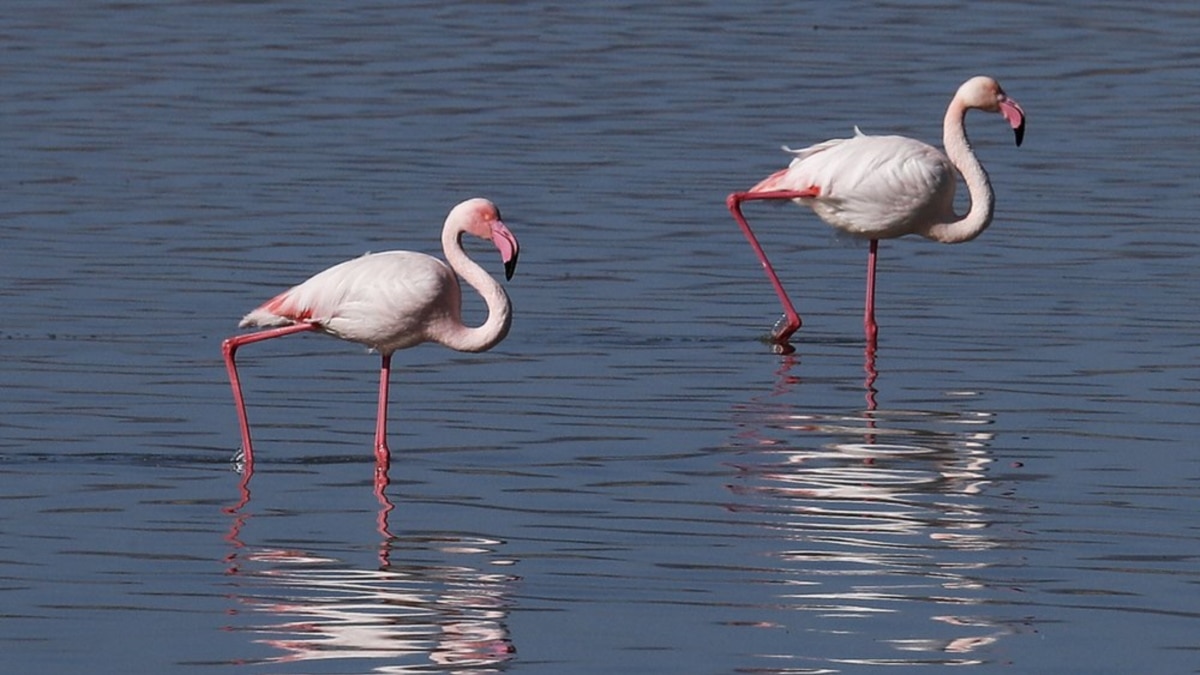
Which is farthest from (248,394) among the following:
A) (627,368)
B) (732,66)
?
(732,66)

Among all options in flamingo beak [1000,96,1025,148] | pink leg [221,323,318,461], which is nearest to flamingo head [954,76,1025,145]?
flamingo beak [1000,96,1025,148]

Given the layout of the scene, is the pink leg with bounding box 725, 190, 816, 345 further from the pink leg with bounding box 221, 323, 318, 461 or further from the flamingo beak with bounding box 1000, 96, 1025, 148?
the pink leg with bounding box 221, 323, 318, 461

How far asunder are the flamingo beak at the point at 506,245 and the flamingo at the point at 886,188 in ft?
8.91

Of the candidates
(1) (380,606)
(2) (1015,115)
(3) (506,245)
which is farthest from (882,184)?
(1) (380,606)

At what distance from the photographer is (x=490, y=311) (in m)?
8.73

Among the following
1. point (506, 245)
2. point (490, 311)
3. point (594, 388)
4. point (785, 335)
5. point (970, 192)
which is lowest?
point (594, 388)

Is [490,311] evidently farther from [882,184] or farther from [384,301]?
[882,184]

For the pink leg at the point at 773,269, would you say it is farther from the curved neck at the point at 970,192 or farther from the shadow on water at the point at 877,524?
the shadow on water at the point at 877,524

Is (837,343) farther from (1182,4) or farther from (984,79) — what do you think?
(1182,4)

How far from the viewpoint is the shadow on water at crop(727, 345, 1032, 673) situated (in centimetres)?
654

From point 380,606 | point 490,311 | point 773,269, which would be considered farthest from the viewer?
point 773,269

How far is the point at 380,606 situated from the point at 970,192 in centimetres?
553

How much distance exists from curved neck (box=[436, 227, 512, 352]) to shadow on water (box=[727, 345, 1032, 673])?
34.7 inches

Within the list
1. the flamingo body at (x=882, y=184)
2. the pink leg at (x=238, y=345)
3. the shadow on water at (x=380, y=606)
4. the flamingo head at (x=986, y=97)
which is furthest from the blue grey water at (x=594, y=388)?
the flamingo head at (x=986, y=97)
